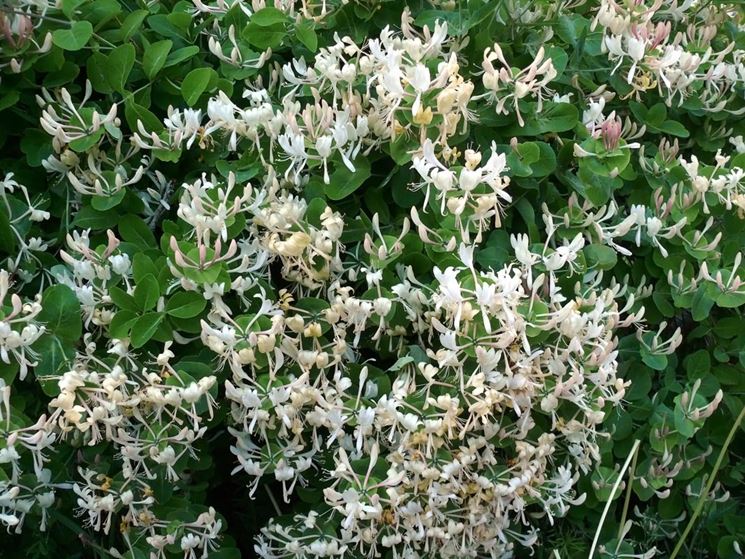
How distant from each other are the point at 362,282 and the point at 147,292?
0.41 meters

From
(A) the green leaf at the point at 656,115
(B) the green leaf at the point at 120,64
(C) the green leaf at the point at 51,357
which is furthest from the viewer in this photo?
(A) the green leaf at the point at 656,115

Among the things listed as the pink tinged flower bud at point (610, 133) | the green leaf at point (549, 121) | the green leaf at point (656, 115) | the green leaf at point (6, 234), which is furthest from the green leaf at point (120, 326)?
the green leaf at point (656, 115)

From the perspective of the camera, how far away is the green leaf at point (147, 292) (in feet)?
5.24

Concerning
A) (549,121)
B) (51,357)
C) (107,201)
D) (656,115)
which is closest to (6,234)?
(107,201)

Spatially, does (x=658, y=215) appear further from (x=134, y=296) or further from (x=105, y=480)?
Answer: (x=105, y=480)

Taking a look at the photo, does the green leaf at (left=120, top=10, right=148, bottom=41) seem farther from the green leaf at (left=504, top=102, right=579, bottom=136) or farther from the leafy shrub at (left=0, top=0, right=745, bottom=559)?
the green leaf at (left=504, top=102, right=579, bottom=136)

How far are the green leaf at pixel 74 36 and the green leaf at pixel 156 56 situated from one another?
129 mm

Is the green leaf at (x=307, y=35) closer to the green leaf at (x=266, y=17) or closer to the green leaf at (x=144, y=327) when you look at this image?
the green leaf at (x=266, y=17)

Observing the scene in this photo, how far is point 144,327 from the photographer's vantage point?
1593 millimetres

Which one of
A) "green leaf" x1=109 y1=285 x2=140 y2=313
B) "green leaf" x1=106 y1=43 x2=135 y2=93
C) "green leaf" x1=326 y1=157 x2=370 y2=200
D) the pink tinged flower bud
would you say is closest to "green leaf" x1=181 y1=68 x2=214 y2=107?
"green leaf" x1=106 y1=43 x2=135 y2=93

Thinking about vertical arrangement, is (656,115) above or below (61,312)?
above

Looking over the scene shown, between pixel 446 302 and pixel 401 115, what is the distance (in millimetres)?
374

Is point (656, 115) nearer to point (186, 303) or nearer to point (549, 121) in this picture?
point (549, 121)

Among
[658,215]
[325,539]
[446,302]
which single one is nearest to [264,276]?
[446,302]
